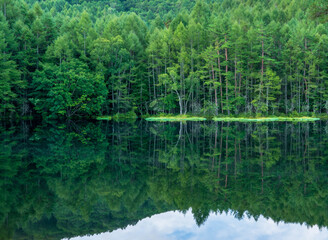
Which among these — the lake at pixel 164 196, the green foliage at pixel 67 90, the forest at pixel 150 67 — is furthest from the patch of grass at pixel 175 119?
the lake at pixel 164 196

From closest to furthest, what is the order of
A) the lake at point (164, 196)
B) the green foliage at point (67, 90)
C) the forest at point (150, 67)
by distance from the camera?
1. the lake at point (164, 196)
2. the green foliage at point (67, 90)
3. the forest at point (150, 67)

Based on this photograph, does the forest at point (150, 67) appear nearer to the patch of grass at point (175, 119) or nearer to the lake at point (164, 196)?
the patch of grass at point (175, 119)

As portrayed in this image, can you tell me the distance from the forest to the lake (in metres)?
32.7

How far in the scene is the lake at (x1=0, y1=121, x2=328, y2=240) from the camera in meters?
6.94

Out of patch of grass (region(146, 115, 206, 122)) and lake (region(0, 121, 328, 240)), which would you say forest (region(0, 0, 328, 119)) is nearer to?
patch of grass (region(146, 115, 206, 122))

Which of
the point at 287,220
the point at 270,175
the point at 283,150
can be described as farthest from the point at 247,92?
the point at 287,220

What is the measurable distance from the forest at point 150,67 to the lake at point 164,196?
32702 mm

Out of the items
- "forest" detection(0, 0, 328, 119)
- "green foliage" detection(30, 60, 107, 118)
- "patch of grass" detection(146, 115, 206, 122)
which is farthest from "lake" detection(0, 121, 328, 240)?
"forest" detection(0, 0, 328, 119)

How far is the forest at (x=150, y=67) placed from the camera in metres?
45.5

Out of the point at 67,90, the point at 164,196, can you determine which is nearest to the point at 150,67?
the point at 67,90

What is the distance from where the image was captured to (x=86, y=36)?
173 feet

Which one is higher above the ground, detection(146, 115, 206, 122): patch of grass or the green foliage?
the green foliage

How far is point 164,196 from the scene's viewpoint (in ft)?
28.8

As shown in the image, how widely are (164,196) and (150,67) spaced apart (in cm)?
4724
